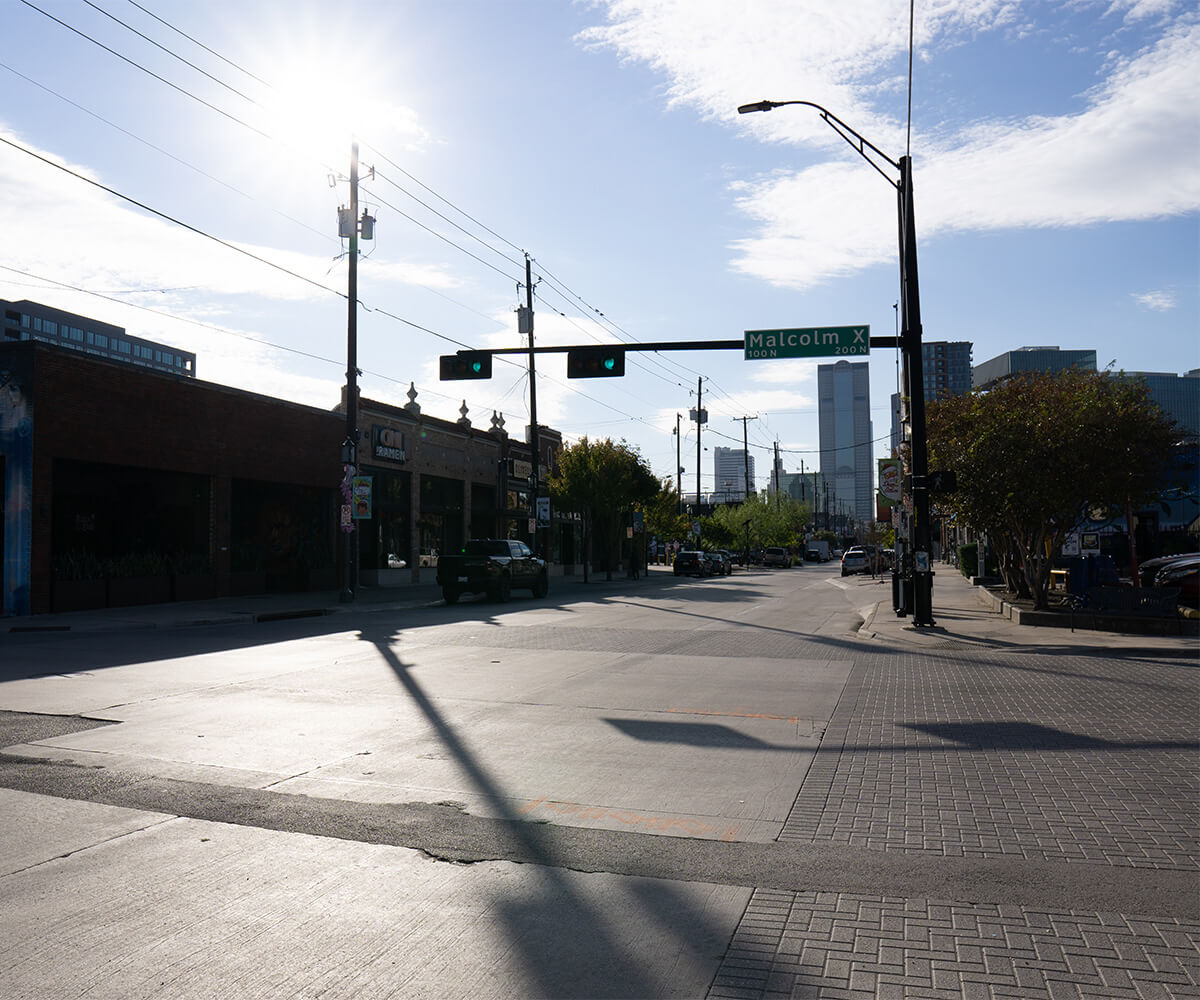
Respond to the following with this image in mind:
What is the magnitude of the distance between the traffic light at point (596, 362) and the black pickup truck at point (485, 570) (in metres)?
7.74

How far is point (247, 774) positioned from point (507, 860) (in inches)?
110

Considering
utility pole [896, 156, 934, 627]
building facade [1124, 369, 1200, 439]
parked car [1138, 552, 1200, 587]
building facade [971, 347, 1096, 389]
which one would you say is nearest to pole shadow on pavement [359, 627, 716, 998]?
utility pole [896, 156, 934, 627]

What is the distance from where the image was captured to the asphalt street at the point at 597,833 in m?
3.96

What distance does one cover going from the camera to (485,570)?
92.0 feet

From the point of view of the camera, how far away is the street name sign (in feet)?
69.4

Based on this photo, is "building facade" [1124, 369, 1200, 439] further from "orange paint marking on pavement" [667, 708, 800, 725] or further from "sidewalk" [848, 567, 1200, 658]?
"orange paint marking on pavement" [667, 708, 800, 725]

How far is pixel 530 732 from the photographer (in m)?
8.81

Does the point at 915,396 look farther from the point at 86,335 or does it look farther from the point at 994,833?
the point at 86,335

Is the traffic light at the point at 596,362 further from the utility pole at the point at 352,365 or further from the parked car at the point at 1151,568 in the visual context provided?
the parked car at the point at 1151,568

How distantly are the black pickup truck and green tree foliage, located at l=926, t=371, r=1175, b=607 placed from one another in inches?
488

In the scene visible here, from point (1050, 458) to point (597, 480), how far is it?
1124 inches

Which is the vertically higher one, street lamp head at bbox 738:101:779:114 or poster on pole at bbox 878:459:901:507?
street lamp head at bbox 738:101:779:114

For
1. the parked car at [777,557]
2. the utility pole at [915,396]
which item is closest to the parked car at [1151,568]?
the utility pole at [915,396]

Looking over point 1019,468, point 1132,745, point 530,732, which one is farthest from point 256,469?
point 1132,745
